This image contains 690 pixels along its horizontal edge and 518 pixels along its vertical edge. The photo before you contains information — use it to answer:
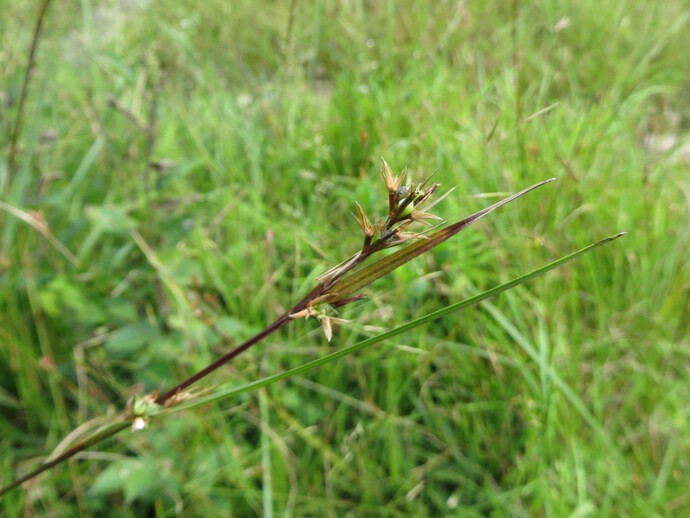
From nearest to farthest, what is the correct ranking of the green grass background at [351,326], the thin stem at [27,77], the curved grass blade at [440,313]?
the curved grass blade at [440,313] → the thin stem at [27,77] → the green grass background at [351,326]

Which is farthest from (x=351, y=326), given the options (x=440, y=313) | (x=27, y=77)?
(x=440, y=313)

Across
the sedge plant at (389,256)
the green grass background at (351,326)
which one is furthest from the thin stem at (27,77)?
the sedge plant at (389,256)

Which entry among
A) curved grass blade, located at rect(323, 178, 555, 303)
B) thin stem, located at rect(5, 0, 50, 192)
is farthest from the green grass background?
curved grass blade, located at rect(323, 178, 555, 303)

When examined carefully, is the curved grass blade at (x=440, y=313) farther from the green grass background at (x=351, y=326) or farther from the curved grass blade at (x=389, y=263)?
the green grass background at (x=351, y=326)

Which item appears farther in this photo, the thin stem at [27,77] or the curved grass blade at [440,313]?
the thin stem at [27,77]

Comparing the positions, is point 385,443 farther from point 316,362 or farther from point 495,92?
point 495,92

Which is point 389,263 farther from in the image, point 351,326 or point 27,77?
point 27,77

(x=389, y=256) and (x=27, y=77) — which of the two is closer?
(x=389, y=256)

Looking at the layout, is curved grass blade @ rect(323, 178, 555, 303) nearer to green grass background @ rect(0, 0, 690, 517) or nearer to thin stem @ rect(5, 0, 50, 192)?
green grass background @ rect(0, 0, 690, 517)

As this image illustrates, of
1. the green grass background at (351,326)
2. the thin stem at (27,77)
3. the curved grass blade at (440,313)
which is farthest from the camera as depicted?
the green grass background at (351,326)
